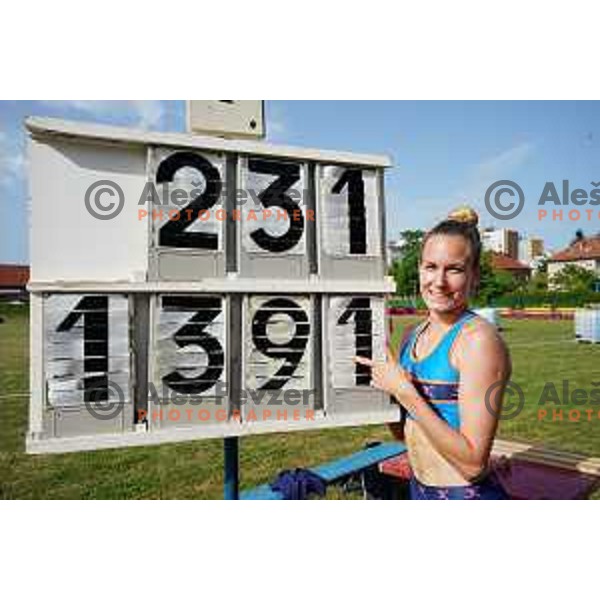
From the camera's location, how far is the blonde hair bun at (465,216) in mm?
→ 2307

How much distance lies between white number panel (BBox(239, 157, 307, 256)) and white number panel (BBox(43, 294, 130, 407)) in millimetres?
603

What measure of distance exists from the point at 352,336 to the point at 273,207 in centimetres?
67

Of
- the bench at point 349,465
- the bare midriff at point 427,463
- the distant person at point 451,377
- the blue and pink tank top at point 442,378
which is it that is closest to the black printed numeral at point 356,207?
the distant person at point 451,377

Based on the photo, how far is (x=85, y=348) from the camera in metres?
1.94

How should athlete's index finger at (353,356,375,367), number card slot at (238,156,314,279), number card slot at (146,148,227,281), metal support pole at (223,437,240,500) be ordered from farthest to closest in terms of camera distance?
metal support pole at (223,437,240,500) → athlete's index finger at (353,356,375,367) → number card slot at (238,156,314,279) → number card slot at (146,148,227,281)

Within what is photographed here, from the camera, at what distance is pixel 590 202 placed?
3.83m

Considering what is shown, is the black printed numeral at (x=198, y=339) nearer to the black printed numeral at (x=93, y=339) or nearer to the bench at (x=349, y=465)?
the black printed numeral at (x=93, y=339)

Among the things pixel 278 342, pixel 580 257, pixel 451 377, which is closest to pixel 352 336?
pixel 278 342

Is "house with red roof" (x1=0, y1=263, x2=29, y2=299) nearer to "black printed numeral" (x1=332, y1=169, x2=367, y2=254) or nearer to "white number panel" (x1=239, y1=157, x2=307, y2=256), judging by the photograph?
"white number panel" (x1=239, y1=157, x2=307, y2=256)

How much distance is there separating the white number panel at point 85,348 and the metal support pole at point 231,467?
0.59 metres

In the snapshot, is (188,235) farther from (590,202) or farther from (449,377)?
(590,202)

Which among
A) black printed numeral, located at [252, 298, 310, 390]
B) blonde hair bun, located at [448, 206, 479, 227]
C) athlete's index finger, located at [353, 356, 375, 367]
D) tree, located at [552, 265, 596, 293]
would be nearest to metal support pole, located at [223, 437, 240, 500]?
black printed numeral, located at [252, 298, 310, 390]

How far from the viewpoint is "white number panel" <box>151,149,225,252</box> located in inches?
79.4

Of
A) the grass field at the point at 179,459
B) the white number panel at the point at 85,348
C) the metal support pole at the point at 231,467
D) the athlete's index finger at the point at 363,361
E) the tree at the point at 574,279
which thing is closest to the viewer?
the white number panel at the point at 85,348
